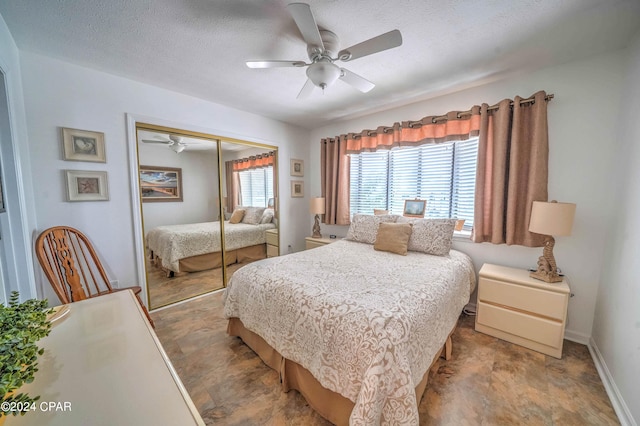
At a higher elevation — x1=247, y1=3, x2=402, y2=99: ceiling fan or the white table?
x1=247, y1=3, x2=402, y2=99: ceiling fan

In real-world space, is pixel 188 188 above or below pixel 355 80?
below

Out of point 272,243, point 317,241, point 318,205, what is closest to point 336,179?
point 318,205

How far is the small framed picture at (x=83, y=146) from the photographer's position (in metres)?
2.02

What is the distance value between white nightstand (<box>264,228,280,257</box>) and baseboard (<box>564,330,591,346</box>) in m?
3.51

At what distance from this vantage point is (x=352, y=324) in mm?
1235

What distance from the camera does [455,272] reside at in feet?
6.60

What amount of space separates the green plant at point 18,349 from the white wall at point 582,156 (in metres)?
3.28

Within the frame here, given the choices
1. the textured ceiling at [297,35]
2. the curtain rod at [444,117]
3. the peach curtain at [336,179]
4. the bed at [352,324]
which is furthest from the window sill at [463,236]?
the textured ceiling at [297,35]

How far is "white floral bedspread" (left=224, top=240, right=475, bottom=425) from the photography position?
3.57 feet

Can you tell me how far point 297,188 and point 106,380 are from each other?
3.57 metres

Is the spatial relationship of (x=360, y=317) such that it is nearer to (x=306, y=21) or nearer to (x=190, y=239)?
(x=306, y=21)

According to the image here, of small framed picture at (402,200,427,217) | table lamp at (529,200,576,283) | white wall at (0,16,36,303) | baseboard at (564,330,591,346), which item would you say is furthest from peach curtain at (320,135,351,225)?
white wall at (0,16,36,303)

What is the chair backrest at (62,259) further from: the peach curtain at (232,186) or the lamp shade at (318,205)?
the lamp shade at (318,205)

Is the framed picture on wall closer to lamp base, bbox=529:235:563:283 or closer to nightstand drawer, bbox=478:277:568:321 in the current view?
nightstand drawer, bbox=478:277:568:321
